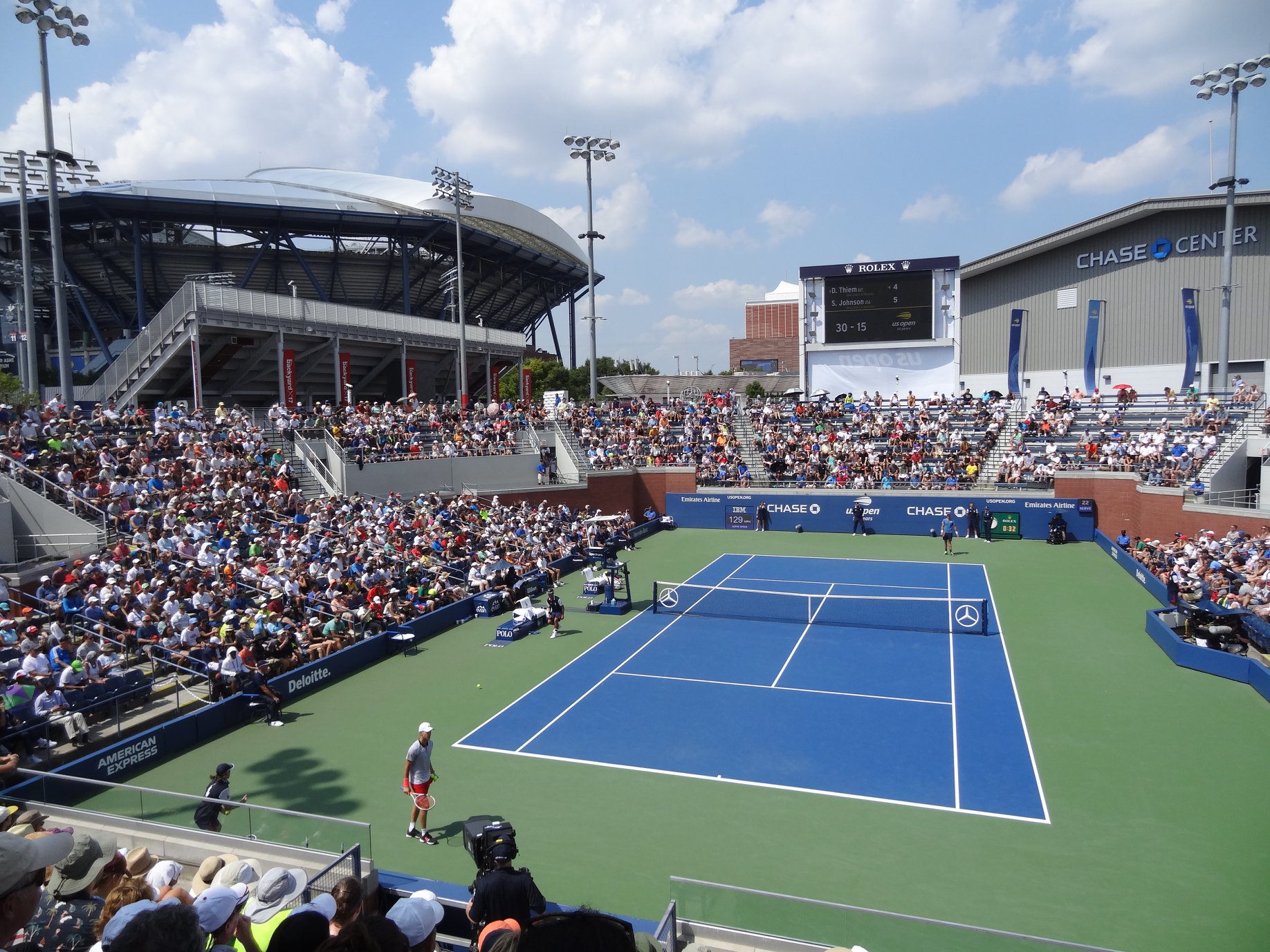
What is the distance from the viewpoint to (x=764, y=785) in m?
11.7

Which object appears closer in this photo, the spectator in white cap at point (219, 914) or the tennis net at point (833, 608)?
the spectator in white cap at point (219, 914)

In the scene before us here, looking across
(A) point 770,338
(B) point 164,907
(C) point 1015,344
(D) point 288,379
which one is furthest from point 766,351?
(B) point 164,907

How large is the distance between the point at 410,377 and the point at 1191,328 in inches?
1475

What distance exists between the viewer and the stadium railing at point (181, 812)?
719 cm

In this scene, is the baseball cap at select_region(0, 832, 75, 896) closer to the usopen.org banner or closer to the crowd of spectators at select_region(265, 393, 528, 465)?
the crowd of spectators at select_region(265, 393, 528, 465)

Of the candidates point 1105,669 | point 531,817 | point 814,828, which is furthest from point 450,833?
point 1105,669

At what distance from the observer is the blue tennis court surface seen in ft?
39.5

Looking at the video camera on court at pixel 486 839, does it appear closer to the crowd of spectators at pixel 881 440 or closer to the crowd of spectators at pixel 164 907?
the crowd of spectators at pixel 164 907

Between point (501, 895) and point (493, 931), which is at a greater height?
point (493, 931)

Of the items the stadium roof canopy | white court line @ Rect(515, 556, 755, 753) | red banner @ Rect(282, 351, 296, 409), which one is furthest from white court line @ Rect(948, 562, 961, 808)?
the stadium roof canopy

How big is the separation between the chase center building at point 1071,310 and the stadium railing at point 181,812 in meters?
37.8

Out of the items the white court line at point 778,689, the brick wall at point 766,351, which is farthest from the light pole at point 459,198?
the brick wall at point 766,351

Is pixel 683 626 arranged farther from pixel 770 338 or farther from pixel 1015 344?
pixel 770 338

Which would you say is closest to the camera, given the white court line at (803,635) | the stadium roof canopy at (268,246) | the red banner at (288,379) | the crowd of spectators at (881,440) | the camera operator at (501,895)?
the camera operator at (501,895)
